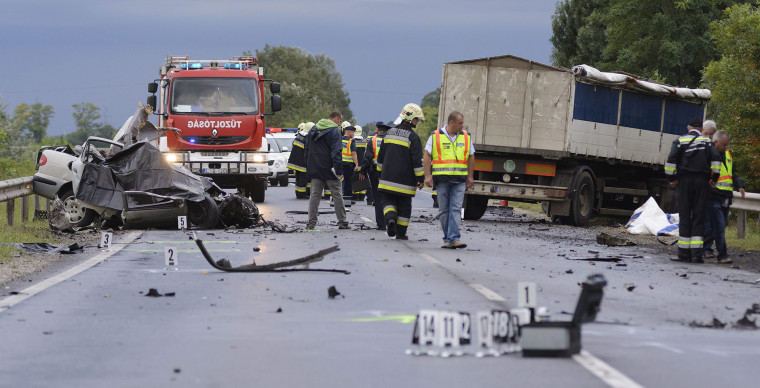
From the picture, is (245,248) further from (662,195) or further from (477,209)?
(662,195)

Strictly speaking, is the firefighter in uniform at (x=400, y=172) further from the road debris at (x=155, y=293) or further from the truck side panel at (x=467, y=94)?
the road debris at (x=155, y=293)

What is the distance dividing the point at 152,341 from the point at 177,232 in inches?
413

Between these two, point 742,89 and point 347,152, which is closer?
point 347,152

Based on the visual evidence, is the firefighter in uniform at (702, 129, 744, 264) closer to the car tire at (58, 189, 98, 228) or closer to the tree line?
the car tire at (58, 189, 98, 228)

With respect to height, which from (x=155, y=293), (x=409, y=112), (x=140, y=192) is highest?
(x=409, y=112)

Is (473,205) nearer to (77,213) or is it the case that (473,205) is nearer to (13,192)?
(77,213)

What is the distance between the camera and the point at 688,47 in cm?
4588

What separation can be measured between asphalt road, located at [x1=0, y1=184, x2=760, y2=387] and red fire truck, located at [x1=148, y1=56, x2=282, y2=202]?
398 inches

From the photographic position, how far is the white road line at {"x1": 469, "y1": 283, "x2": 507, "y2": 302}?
30.8 feet

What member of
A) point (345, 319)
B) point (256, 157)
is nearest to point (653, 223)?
point (256, 157)

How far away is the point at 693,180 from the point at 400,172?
396cm

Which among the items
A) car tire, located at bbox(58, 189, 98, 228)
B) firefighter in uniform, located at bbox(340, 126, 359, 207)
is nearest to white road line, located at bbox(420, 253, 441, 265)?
car tire, located at bbox(58, 189, 98, 228)

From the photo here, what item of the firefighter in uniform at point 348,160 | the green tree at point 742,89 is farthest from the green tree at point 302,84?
the firefighter in uniform at point 348,160

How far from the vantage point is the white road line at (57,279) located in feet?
31.0
